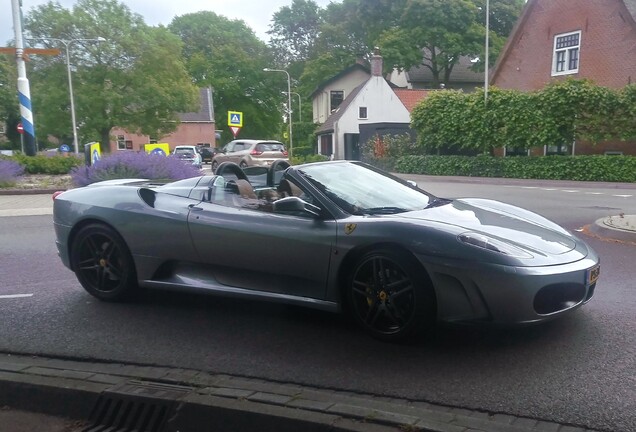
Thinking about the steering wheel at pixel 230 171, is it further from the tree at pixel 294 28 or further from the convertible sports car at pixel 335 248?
the tree at pixel 294 28

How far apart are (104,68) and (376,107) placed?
729 inches

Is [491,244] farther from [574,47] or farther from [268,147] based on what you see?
[574,47]

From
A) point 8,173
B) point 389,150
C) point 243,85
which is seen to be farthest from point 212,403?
point 243,85

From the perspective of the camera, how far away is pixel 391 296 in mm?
3773

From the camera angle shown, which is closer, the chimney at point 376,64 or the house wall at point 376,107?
the chimney at point 376,64

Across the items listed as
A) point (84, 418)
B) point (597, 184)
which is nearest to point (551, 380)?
point (84, 418)

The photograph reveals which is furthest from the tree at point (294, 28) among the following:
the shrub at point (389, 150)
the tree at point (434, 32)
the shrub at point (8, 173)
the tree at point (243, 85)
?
the shrub at point (8, 173)

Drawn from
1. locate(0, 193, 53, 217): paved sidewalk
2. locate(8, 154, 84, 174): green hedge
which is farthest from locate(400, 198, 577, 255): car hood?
locate(8, 154, 84, 174): green hedge

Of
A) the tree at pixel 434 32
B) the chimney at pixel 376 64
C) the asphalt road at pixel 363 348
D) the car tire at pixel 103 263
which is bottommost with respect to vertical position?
the asphalt road at pixel 363 348

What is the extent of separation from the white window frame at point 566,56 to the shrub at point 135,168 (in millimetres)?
21525

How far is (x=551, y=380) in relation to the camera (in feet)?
10.8

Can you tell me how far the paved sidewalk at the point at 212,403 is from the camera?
9.16 feet

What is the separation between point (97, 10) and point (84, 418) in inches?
1411

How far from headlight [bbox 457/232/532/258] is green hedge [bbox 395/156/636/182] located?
19.8 m
